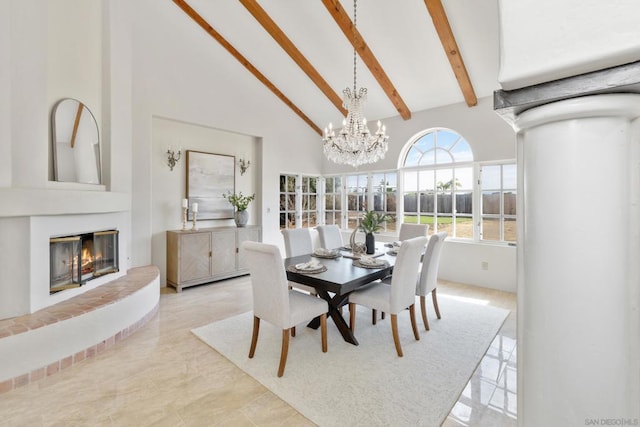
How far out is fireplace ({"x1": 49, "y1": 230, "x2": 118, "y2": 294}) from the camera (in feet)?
8.33

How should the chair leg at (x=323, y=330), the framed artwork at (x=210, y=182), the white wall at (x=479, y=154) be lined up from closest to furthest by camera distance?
the chair leg at (x=323, y=330) < the white wall at (x=479, y=154) < the framed artwork at (x=210, y=182)

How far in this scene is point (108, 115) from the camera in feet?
10.5

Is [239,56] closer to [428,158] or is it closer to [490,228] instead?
[428,158]

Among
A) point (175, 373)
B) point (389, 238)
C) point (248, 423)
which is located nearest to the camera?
point (248, 423)

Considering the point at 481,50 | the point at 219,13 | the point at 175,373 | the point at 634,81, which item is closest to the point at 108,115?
the point at 219,13

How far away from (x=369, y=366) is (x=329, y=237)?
2.05 m

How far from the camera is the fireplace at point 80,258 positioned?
8.33 ft

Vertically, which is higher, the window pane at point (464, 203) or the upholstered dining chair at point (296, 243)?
the window pane at point (464, 203)

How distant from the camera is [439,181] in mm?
4965

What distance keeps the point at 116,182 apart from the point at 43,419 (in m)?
2.22

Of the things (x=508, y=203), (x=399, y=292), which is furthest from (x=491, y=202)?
(x=399, y=292)

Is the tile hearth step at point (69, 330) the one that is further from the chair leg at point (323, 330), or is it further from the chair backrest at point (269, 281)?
the chair leg at point (323, 330)

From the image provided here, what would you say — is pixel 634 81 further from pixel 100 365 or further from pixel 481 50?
pixel 481 50

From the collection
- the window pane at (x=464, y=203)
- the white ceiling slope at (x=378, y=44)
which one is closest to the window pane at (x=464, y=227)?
the window pane at (x=464, y=203)
